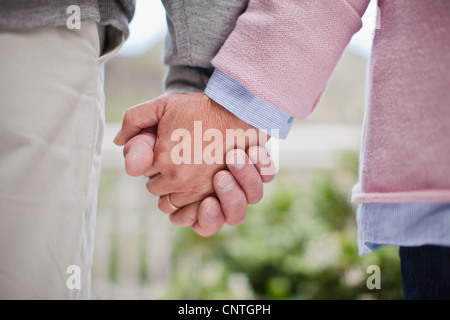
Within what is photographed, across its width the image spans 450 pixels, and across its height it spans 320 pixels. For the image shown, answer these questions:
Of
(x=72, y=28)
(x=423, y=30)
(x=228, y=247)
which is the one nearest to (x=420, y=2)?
(x=423, y=30)

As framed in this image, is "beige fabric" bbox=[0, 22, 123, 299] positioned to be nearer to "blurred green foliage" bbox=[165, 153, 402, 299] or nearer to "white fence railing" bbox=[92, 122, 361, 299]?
"blurred green foliage" bbox=[165, 153, 402, 299]

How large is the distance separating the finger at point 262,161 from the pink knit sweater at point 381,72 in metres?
0.14

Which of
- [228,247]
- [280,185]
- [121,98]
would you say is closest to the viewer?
[228,247]

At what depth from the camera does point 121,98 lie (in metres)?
3.55

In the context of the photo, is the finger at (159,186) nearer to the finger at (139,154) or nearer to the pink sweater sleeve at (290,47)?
the finger at (139,154)

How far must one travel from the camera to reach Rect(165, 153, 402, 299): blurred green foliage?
172 centimetres

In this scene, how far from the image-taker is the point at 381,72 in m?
0.50

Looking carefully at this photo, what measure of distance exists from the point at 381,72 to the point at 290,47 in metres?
0.17

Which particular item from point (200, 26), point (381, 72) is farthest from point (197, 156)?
point (381, 72)

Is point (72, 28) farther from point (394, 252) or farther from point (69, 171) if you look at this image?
point (394, 252)

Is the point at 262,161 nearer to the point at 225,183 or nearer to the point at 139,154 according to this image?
the point at 225,183

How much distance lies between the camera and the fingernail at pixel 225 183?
738 millimetres

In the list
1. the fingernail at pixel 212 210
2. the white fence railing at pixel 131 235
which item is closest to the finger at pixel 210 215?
the fingernail at pixel 212 210
